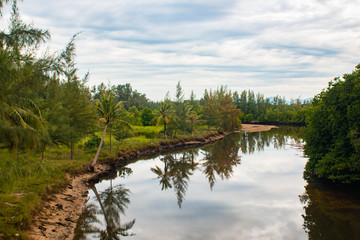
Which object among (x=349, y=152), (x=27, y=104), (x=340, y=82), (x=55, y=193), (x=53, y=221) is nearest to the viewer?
(x=27, y=104)

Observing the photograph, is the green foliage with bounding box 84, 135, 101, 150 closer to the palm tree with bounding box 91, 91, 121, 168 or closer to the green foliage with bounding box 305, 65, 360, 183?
the palm tree with bounding box 91, 91, 121, 168

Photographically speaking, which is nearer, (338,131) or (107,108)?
(338,131)

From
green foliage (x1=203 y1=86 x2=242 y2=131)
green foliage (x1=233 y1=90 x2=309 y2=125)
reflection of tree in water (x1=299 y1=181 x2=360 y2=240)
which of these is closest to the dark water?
reflection of tree in water (x1=299 y1=181 x2=360 y2=240)

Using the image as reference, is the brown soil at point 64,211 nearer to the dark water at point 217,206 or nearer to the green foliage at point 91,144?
the dark water at point 217,206

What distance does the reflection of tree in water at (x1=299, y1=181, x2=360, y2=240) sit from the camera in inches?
546

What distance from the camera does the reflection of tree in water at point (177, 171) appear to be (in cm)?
2327

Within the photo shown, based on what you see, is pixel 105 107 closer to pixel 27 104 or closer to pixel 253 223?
pixel 253 223

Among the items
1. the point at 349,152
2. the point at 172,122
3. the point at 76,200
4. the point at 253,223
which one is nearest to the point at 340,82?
the point at 349,152

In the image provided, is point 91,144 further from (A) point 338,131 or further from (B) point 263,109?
(B) point 263,109

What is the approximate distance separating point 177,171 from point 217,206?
458 inches

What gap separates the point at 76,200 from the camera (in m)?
17.6

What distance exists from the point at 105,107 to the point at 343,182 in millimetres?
19907

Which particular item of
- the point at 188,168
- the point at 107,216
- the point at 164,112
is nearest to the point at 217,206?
the point at 107,216

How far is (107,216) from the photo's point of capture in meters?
16.7
